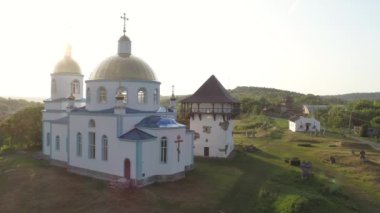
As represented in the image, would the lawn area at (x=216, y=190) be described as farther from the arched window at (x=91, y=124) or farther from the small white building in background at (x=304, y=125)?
the small white building in background at (x=304, y=125)

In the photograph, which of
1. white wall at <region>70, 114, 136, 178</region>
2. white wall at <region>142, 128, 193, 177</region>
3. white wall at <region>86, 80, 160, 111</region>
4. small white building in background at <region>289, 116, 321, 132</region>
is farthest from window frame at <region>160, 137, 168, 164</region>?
small white building in background at <region>289, 116, 321, 132</region>

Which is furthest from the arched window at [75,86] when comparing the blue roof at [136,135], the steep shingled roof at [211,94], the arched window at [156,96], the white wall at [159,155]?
the white wall at [159,155]

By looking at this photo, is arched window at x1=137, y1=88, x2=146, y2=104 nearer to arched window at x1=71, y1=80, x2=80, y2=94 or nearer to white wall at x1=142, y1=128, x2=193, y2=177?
white wall at x1=142, y1=128, x2=193, y2=177

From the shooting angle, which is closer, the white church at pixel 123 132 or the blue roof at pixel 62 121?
the white church at pixel 123 132

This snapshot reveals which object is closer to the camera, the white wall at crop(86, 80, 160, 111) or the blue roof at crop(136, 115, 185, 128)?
the blue roof at crop(136, 115, 185, 128)

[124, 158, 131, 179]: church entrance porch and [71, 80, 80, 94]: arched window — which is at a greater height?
[71, 80, 80, 94]: arched window

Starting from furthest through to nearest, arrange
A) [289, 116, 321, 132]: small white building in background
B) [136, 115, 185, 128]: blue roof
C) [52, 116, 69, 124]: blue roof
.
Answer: [289, 116, 321, 132]: small white building in background < [52, 116, 69, 124]: blue roof < [136, 115, 185, 128]: blue roof

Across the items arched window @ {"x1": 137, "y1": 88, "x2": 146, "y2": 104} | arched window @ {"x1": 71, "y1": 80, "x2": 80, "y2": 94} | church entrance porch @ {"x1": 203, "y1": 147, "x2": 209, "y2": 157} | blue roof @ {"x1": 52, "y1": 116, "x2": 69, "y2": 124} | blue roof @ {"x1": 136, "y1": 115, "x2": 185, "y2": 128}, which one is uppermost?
arched window @ {"x1": 71, "y1": 80, "x2": 80, "y2": 94}

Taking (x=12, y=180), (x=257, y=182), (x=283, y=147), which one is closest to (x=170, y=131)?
(x=257, y=182)

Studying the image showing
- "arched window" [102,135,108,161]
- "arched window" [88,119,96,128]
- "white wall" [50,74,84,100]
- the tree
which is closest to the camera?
"arched window" [102,135,108,161]
